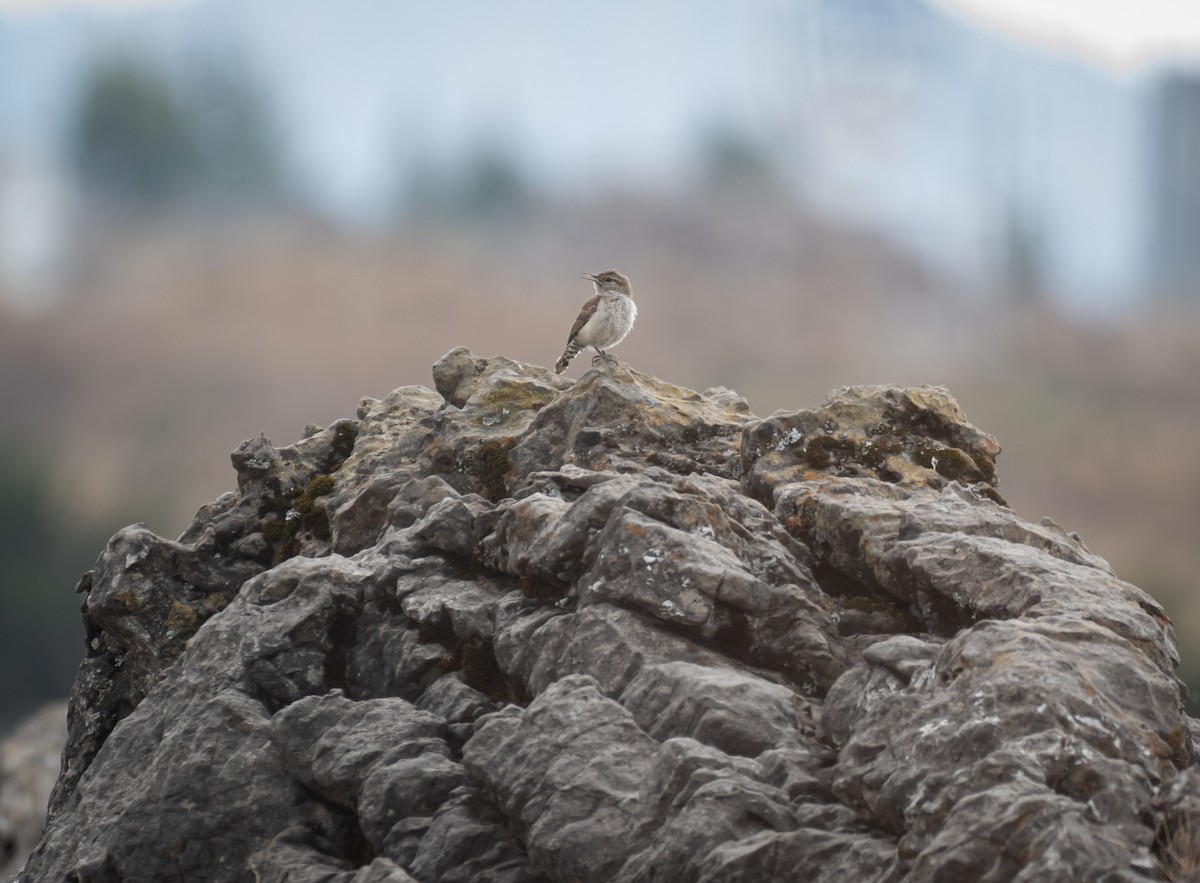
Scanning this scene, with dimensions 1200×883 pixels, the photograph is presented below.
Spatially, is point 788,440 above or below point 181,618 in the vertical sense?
above

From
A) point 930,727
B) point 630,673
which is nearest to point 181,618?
point 630,673

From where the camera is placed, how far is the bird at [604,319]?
71.7 ft

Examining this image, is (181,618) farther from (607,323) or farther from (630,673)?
(607,323)

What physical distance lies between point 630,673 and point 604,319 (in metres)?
9.92

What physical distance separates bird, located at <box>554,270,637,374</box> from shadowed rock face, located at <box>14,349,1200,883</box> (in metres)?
4.56

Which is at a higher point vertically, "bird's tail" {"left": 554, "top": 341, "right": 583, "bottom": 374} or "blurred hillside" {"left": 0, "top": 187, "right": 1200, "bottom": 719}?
"blurred hillside" {"left": 0, "top": 187, "right": 1200, "bottom": 719}

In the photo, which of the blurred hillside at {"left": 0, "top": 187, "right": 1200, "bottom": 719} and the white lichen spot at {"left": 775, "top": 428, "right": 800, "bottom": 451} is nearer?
the white lichen spot at {"left": 775, "top": 428, "right": 800, "bottom": 451}

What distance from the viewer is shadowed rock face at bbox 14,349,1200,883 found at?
1100 centimetres

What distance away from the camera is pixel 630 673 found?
42.3ft

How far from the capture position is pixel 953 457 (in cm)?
1670

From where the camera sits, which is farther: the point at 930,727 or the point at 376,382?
the point at 376,382

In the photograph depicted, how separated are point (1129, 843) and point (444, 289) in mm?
187531

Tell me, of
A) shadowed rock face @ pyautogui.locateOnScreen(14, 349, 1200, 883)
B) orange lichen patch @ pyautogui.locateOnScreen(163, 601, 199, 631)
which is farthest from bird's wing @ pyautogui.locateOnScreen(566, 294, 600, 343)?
orange lichen patch @ pyautogui.locateOnScreen(163, 601, 199, 631)

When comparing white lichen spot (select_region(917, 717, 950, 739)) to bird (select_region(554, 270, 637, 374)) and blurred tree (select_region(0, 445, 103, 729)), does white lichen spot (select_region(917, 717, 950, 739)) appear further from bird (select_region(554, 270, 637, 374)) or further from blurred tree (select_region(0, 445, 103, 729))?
blurred tree (select_region(0, 445, 103, 729))
